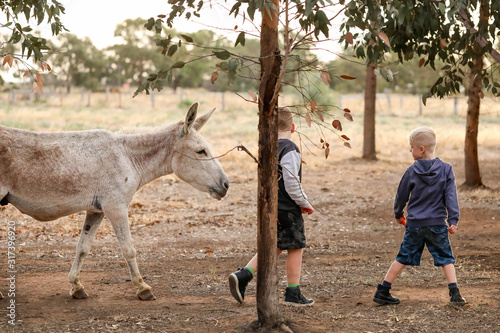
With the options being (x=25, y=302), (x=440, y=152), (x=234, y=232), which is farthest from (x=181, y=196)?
(x=440, y=152)

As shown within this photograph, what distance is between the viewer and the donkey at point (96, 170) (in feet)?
15.7

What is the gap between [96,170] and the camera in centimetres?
497

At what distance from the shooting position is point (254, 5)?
312cm

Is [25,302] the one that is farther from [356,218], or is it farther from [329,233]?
[356,218]

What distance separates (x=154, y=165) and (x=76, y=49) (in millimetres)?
49751

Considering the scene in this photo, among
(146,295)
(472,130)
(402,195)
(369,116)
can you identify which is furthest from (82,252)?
(369,116)

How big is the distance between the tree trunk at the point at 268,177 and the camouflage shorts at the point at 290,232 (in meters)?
0.70

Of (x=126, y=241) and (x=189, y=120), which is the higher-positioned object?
(x=189, y=120)

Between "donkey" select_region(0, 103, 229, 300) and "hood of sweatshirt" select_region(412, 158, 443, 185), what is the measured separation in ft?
5.99

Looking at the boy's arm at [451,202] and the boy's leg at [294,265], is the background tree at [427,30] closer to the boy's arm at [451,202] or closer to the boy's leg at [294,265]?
the boy's arm at [451,202]

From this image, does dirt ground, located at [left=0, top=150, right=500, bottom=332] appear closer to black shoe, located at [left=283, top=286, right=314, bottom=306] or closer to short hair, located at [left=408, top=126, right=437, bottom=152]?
black shoe, located at [left=283, top=286, right=314, bottom=306]

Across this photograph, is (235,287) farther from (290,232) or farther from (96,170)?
(96,170)

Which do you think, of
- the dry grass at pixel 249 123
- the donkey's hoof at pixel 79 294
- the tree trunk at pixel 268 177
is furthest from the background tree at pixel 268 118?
the dry grass at pixel 249 123

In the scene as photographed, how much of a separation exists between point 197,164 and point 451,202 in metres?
2.38
